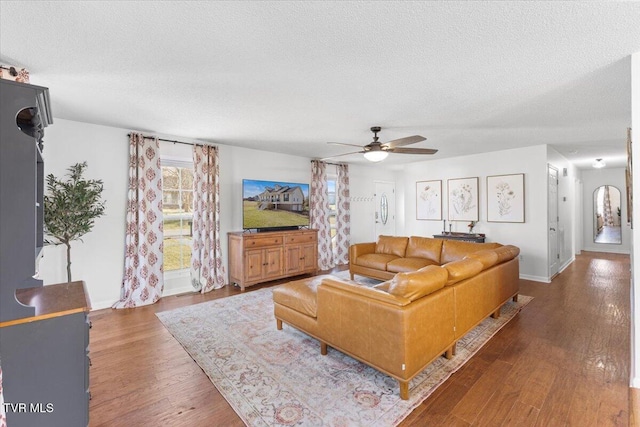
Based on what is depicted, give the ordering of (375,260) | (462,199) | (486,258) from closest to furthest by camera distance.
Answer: (486,258) → (375,260) → (462,199)

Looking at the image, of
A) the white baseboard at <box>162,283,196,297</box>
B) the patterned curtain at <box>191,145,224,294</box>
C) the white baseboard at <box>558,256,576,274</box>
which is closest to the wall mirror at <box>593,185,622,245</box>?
the white baseboard at <box>558,256,576,274</box>

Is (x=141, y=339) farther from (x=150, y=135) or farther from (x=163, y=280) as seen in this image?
(x=150, y=135)

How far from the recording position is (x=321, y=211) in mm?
6402

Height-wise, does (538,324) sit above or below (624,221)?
below

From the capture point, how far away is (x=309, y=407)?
77.4 inches

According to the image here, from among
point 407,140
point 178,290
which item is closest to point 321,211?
point 178,290

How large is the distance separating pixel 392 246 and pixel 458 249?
114 cm

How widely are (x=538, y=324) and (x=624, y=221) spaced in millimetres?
7615

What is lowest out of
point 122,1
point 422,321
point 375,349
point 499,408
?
point 499,408

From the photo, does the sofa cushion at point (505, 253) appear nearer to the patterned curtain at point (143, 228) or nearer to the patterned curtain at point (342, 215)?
the patterned curtain at point (342, 215)

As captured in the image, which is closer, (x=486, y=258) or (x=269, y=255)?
(x=486, y=258)

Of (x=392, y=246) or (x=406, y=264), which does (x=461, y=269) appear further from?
(x=392, y=246)

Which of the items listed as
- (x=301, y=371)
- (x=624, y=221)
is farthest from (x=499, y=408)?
(x=624, y=221)

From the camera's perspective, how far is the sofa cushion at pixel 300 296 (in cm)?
273
